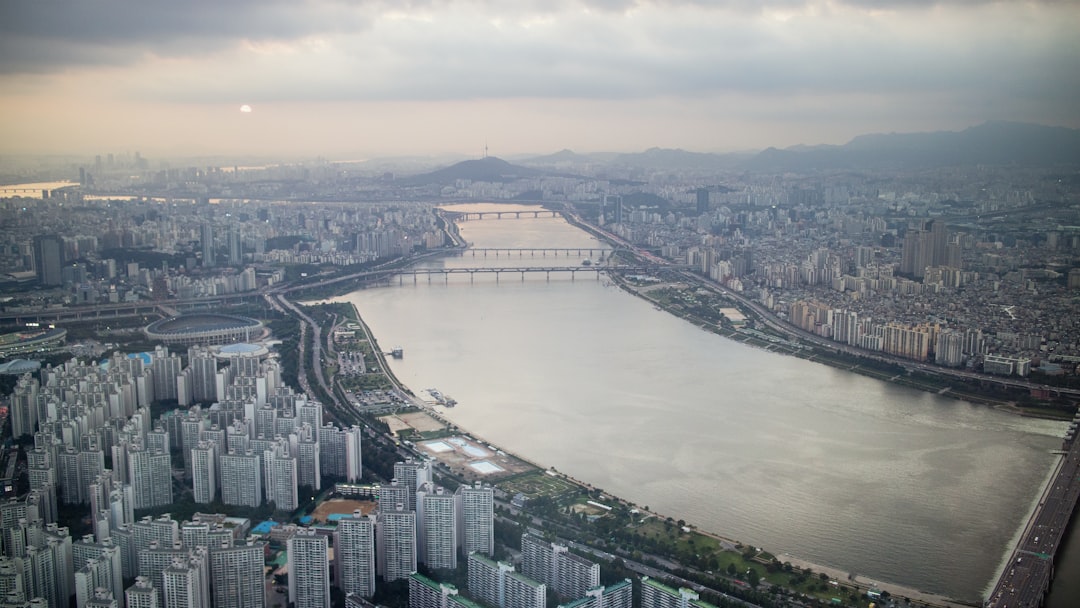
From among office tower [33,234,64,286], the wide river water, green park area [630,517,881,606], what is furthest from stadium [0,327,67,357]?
green park area [630,517,881,606]

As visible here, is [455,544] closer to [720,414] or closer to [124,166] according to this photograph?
[720,414]

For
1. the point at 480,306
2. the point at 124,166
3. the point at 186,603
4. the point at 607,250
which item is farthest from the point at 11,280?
the point at 607,250

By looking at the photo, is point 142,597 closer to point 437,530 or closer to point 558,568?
point 437,530

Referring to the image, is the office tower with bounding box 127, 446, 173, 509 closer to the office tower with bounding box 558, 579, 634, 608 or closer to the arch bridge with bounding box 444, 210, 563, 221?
the office tower with bounding box 558, 579, 634, 608

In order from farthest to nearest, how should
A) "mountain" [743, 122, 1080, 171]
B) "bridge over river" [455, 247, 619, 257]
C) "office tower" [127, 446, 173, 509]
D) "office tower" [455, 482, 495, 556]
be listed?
"bridge over river" [455, 247, 619, 257] → "mountain" [743, 122, 1080, 171] → "office tower" [127, 446, 173, 509] → "office tower" [455, 482, 495, 556]

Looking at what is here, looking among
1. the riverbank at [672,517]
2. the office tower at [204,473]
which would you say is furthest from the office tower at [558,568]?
the office tower at [204,473]
